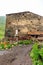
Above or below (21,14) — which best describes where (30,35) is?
below

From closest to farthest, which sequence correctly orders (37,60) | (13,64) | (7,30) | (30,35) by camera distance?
1. (37,60)
2. (13,64)
3. (30,35)
4. (7,30)

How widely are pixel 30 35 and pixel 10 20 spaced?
132 inches

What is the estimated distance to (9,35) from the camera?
30469 mm

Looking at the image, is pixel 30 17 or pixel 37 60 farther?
pixel 30 17

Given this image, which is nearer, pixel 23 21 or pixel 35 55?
pixel 35 55

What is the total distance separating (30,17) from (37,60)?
20122 millimetres

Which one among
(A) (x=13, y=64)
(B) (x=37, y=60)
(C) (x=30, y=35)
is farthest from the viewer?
(C) (x=30, y=35)

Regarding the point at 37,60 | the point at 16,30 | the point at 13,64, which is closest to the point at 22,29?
the point at 16,30

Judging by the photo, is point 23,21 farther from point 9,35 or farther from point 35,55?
point 35,55

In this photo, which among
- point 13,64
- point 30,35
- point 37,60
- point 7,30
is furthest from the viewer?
point 7,30

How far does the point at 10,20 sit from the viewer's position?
102 ft

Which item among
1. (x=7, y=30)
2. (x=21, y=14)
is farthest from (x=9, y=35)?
(x=21, y=14)

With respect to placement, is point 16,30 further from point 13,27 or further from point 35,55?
point 35,55

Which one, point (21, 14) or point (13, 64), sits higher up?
point (21, 14)
